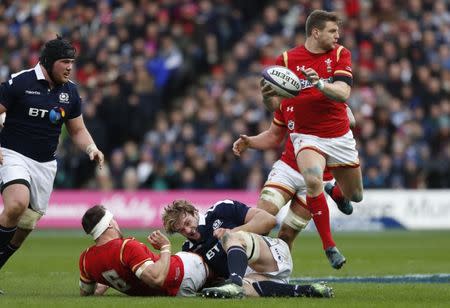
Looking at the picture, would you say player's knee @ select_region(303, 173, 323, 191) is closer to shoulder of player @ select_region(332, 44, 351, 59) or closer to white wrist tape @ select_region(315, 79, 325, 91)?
white wrist tape @ select_region(315, 79, 325, 91)

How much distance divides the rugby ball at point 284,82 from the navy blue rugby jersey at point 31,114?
93.7 inches

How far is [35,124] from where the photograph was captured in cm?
1273

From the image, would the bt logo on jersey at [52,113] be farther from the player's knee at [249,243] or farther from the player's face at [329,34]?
the player's face at [329,34]

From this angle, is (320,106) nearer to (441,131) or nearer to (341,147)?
(341,147)

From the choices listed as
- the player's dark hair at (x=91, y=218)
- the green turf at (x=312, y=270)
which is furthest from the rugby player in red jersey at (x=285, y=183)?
the player's dark hair at (x=91, y=218)

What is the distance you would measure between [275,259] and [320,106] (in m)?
2.39

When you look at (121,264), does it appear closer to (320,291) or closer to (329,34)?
(320,291)

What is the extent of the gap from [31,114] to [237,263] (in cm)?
300

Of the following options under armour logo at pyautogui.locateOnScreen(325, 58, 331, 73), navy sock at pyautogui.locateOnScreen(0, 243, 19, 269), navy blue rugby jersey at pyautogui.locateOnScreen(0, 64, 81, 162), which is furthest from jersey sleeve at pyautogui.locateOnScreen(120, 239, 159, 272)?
under armour logo at pyautogui.locateOnScreen(325, 58, 331, 73)

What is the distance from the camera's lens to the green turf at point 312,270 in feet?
36.7

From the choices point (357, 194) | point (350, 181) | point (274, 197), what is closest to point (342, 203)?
point (357, 194)

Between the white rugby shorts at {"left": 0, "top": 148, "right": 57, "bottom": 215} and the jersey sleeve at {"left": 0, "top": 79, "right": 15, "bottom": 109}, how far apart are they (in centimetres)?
53

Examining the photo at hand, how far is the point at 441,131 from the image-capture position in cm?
2686

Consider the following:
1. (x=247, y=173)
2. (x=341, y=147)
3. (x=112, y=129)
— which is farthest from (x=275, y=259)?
(x=112, y=129)
